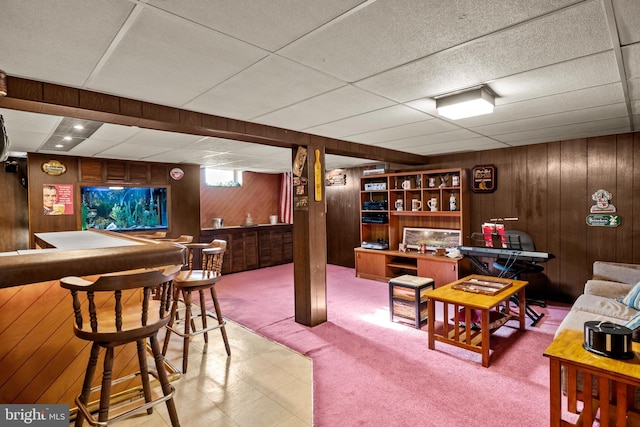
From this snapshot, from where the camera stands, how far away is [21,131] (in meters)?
3.56

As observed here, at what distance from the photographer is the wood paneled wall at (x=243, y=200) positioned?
7.38 m

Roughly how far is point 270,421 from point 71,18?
2445 millimetres

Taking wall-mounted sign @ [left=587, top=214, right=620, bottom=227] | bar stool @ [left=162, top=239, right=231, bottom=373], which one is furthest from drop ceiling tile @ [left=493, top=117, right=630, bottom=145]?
bar stool @ [left=162, top=239, right=231, bottom=373]

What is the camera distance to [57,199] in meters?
5.14

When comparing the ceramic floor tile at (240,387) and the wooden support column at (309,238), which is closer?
the ceramic floor tile at (240,387)

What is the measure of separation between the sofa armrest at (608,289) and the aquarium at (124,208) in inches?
254

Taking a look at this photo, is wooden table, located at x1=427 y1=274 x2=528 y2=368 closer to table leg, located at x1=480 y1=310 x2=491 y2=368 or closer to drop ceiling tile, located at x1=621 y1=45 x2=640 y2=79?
table leg, located at x1=480 y1=310 x2=491 y2=368

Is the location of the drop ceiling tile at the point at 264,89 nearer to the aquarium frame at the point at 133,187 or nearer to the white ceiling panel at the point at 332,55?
the white ceiling panel at the point at 332,55

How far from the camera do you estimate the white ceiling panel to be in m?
1.40

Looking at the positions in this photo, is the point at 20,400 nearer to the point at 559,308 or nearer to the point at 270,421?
the point at 270,421

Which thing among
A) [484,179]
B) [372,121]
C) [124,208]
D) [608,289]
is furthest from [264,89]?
[124,208]

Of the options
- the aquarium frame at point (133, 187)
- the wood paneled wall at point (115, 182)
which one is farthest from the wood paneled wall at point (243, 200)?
the aquarium frame at point (133, 187)

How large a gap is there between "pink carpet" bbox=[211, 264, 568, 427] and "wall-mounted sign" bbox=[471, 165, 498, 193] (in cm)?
191

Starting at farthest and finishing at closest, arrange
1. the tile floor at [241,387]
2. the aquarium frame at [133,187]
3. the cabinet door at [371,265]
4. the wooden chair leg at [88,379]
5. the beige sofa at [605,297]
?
the cabinet door at [371,265] → the aquarium frame at [133,187] → the beige sofa at [605,297] → the tile floor at [241,387] → the wooden chair leg at [88,379]
